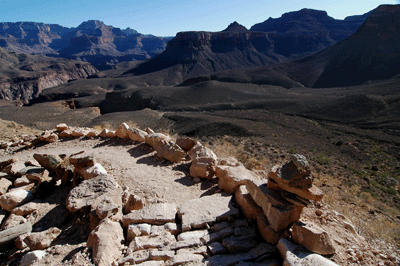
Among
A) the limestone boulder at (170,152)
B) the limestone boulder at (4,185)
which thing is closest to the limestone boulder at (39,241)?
the limestone boulder at (4,185)

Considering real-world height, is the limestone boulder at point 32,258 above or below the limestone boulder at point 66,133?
below

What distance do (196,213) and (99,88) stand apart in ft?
296

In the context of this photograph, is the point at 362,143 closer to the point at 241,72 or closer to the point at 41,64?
the point at 241,72

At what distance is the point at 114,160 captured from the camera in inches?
329

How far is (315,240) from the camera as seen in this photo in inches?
137

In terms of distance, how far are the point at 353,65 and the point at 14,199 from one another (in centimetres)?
8976

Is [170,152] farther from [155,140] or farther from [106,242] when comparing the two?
[106,242]

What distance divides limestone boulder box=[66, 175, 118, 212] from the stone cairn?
0.8 inches

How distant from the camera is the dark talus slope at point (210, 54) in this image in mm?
115688

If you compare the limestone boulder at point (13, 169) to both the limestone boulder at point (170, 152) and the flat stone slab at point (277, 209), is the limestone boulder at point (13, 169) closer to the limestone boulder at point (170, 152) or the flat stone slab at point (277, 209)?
the limestone boulder at point (170, 152)

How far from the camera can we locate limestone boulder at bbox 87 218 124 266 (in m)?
3.83

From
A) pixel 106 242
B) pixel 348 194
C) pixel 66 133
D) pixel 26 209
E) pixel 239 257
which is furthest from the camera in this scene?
pixel 66 133

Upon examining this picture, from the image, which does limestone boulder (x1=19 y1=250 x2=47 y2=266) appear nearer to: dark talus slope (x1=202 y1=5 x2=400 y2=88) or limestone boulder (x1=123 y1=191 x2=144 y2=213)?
limestone boulder (x1=123 y1=191 x2=144 y2=213)

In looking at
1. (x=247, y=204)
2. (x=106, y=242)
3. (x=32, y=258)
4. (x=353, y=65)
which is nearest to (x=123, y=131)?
(x=32, y=258)
